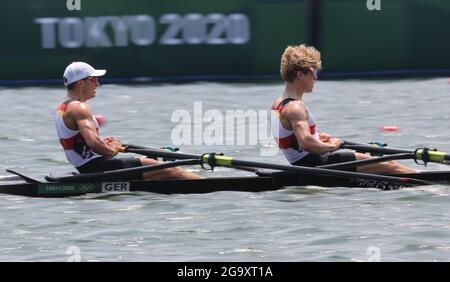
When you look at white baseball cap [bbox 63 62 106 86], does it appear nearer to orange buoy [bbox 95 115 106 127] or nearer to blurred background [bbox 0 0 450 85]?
orange buoy [bbox 95 115 106 127]

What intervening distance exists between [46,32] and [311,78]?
1136cm

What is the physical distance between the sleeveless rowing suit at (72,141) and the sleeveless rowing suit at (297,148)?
1.94m

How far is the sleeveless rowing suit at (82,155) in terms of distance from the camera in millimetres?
13406

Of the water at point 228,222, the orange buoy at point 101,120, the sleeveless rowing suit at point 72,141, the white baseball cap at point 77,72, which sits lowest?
the water at point 228,222

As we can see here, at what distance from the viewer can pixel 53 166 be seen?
16328 millimetres

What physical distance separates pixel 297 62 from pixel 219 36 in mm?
10715

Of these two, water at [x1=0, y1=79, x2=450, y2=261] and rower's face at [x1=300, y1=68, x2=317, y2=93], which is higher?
rower's face at [x1=300, y1=68, x2=317, y2=93]

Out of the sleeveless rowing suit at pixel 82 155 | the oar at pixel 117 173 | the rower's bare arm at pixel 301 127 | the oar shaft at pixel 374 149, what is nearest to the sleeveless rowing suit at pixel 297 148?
the rower's bare arm at pixel 301 127

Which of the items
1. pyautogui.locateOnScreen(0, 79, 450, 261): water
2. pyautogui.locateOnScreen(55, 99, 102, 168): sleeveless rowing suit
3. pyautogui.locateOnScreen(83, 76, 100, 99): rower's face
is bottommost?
pyautogui.locateOnScreen(0, 79, 450, 261): water

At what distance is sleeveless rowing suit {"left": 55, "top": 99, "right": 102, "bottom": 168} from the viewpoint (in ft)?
43.9

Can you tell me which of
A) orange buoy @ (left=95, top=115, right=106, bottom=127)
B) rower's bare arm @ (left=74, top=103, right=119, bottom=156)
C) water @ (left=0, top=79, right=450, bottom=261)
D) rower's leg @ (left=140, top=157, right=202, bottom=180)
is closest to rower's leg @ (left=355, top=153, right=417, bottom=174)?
water @ (left=0, top=79, right=450, bottom=261)

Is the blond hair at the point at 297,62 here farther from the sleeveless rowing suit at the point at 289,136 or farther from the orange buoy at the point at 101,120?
the orange buoy at the point at 101,120
